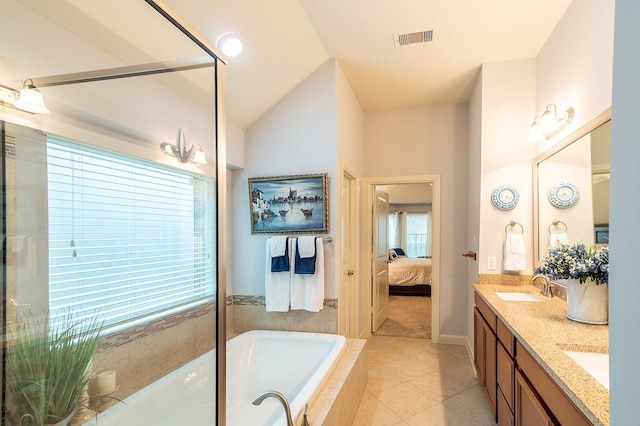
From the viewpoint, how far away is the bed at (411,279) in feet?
20.6

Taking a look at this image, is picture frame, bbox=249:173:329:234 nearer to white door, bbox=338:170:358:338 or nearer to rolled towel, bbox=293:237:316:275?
rolled towel, bbox=293:237:316:275

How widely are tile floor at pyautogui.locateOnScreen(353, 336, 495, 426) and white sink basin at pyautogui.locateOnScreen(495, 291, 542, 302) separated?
0.86m

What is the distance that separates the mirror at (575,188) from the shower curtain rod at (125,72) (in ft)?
6.64

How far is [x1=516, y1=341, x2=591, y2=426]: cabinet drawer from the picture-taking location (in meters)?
1.03

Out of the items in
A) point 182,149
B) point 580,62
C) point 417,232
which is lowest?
point 417,232

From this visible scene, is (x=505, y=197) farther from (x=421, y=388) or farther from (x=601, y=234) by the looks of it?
(x=421, y=388)

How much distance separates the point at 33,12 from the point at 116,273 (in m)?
1.07

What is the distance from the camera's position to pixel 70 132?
4.39 feet

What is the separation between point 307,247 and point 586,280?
5.91 feet

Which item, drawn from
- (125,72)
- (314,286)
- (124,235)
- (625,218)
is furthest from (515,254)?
(125,72)

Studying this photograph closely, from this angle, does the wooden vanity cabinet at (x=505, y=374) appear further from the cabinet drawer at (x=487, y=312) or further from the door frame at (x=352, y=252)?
the door frame at (x=352, y=252)

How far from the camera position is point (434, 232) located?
3912 millimetres

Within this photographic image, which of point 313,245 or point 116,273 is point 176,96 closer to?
point 116,273

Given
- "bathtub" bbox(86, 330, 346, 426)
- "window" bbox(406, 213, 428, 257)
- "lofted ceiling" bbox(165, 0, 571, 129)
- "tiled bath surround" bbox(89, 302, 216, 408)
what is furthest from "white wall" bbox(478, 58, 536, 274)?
"window" bbox(406, 213, 428, 257)
